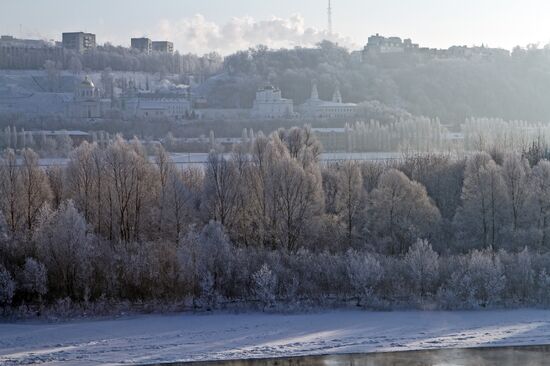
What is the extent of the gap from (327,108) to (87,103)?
14.8 m

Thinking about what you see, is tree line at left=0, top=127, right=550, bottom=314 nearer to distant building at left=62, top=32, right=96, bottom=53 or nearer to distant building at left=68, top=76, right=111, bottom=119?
distant building at left=68, top=76, right=111, bottom=119

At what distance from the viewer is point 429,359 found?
501 inches

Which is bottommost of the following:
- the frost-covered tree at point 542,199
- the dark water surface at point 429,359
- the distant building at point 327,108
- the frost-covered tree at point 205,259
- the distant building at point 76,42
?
the dark water surface at point 429,359

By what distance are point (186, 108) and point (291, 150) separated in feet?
118

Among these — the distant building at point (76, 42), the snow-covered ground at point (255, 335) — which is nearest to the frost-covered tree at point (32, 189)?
the snow-covered ground at point (255, 335)

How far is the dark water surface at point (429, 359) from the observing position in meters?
12.6

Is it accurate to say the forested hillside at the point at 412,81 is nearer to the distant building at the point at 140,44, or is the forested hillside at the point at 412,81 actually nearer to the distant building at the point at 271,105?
the distant building at the point at 271,105

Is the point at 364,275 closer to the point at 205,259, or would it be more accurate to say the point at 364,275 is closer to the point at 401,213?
the point at 205,259

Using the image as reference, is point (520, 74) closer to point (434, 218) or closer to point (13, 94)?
point (13, 94)

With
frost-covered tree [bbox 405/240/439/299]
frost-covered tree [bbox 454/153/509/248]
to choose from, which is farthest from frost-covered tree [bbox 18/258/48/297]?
frost-covered tree [bbox 454/153/509/248]

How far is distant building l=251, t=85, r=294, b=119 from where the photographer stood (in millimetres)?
54656

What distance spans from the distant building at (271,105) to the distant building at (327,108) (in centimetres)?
97

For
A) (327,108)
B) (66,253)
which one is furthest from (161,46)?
(66,253)

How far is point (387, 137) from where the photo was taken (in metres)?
40.9
